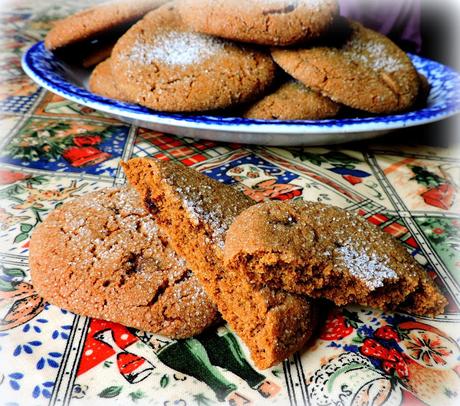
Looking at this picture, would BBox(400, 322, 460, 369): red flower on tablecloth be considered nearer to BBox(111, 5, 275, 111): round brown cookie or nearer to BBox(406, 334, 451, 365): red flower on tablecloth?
BBox(406, 334, 451, 365): red flower on tablecloth

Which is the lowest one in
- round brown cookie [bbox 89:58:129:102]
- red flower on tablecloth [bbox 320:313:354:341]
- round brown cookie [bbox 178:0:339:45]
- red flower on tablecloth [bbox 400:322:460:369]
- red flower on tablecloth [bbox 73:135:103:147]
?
red flower on tablecloth [bbox 73:135:103:147]

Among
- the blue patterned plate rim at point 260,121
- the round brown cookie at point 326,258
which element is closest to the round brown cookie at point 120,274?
the round brown cookie at point 326,258

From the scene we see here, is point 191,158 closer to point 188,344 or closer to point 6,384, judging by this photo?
point 188,344

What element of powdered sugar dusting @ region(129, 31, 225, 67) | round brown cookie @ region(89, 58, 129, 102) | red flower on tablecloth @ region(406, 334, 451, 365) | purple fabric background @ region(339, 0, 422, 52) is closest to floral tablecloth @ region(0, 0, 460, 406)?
red flower on tablecloth @ region(406, 334, 451, 365)

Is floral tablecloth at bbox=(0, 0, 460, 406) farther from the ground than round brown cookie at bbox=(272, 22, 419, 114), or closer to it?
closer to it

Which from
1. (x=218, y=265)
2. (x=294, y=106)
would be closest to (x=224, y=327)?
(x=218, y=265)

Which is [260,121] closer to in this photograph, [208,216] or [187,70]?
[187,70]

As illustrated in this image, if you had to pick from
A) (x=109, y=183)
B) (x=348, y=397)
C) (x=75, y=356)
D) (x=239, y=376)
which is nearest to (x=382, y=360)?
(x=348, y=397)
